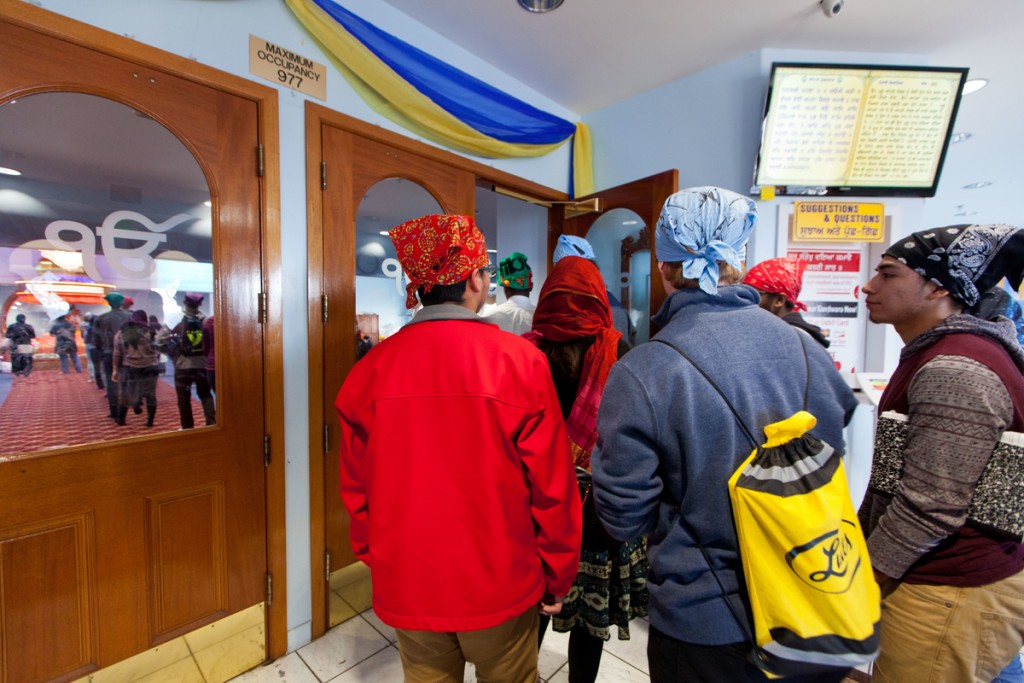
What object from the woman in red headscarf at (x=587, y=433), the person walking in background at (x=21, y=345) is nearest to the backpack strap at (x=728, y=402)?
the woman in red headscarf at (x=587, y=433)

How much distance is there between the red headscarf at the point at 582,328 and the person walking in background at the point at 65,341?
1.43 metres

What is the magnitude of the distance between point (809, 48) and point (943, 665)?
109 inches

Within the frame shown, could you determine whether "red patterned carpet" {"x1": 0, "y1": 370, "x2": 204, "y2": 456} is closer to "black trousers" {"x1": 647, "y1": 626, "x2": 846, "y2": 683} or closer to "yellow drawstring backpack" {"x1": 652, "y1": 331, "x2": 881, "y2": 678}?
"black trousers" {"x1": 647, "y1": 626, "x2": 846, "y2": 683}

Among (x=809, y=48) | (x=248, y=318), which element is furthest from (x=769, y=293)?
(x=248, y=318)

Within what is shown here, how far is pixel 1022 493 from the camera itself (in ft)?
2.87

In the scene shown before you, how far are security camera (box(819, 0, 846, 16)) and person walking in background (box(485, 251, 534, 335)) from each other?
1771 mm

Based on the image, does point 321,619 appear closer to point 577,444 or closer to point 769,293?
point 577,444

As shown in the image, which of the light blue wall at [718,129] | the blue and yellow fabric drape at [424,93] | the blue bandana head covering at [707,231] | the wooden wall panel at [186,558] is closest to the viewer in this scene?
the blue bandana head covering at [707,231]

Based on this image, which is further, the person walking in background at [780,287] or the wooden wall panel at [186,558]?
the person walking in background at [780,287]

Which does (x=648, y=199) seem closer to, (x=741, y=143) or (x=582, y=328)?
(x=741, y=143)

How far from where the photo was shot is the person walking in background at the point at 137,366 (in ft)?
4.53

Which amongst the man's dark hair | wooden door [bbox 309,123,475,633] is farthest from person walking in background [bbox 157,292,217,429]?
the man's dark hair

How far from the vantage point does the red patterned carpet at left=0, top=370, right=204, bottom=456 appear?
121cm

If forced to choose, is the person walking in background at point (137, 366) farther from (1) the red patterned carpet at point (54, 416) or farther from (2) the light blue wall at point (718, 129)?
(2) the light blue wall at point (718, 129)
